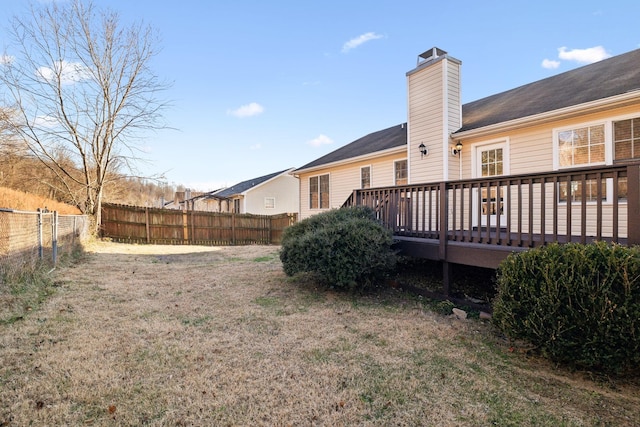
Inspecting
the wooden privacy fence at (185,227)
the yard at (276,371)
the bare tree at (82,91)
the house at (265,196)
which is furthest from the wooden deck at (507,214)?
the house at (265,196)

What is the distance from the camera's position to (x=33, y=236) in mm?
5617

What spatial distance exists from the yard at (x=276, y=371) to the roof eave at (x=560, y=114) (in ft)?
14.4

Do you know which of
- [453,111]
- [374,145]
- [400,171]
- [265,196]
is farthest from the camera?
[265,196]

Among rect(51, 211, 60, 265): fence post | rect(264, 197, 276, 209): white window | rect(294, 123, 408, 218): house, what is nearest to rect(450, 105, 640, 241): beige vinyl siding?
rect(294, 123, 408, 218): house

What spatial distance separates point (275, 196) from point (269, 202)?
2.34 feet

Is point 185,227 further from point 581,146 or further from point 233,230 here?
point 581,146

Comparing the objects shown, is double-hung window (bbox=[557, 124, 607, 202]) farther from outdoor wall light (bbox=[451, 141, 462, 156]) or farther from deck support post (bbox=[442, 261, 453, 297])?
deck support post (bbox=[442, 261, 453, 297])

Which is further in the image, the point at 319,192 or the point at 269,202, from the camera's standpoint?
the point at 269,202

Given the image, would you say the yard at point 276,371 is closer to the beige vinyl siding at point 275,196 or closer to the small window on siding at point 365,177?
the small window on siding at point 365,177

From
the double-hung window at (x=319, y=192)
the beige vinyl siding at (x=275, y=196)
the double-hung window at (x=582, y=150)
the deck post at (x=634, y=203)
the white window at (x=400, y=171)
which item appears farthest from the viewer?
the beige vinyl siding at (x=275, y=196)

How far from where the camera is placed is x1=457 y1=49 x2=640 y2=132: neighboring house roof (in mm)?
5907

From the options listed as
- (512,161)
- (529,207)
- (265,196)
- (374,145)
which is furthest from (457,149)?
(265,196)

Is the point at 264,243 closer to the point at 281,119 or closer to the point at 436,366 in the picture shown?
the point at 281,119

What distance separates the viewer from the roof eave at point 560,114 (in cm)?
525
